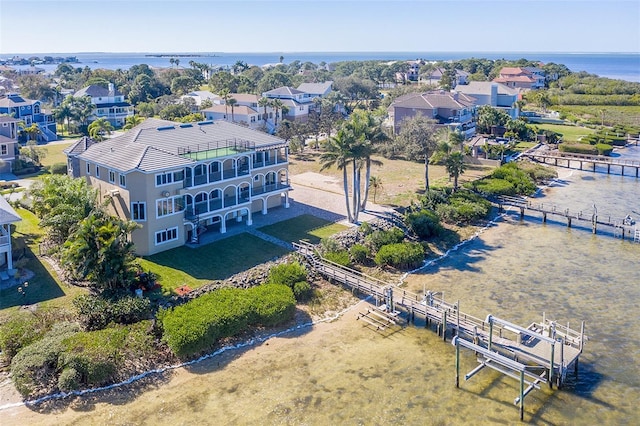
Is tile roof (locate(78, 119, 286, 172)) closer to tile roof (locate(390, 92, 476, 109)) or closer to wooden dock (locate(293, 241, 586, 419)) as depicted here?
wooden dock (locate(293, 241, 586, 419))

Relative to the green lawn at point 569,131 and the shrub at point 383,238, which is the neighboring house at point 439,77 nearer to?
the green lawn at point 569,131

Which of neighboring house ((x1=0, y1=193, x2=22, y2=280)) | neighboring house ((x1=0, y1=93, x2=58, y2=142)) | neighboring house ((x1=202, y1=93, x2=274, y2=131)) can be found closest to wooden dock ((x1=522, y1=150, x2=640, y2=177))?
neighboring house ((x1=202, y1=93, x2=274, y2=131))

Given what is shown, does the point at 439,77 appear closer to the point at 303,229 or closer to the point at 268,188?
the point at 268,188

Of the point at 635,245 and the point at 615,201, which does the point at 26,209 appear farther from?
the point at 615,201

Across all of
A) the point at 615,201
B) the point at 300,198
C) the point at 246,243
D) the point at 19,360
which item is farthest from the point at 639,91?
the point at 19,360

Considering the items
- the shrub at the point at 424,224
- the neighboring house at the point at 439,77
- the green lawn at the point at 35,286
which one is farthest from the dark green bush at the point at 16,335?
the neighboring house at the point at 439,77
